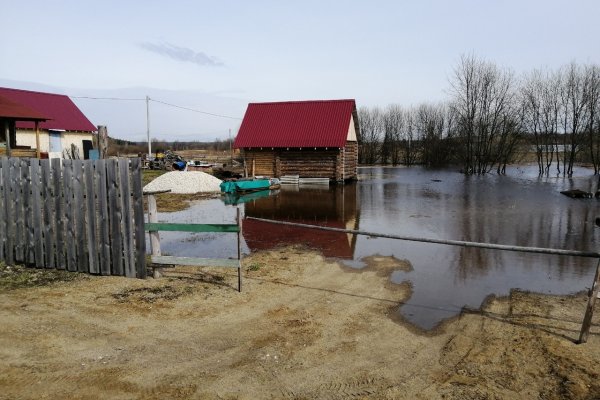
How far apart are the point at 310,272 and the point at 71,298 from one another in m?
4.54

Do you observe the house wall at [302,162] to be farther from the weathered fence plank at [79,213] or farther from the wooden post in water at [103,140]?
the weathered fence plank at [79,213]

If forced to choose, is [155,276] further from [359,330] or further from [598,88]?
[598,88]

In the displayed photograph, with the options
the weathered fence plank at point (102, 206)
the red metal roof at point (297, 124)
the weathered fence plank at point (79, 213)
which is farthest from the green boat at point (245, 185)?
the weathered fence plank at point (102, 206)

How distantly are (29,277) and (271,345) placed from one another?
5404 mm

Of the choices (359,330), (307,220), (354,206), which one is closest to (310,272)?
(359,330)

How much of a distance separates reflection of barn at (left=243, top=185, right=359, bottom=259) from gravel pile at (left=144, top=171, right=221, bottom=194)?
4.70 meters

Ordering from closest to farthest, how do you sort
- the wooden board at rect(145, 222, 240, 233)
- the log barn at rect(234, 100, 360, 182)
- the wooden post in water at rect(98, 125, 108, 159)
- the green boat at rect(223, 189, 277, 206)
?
the wooden board at rect(145, 222, 240, 233) → the wooden post in water at rect(98, 125, 108, 159) → the green boat at rect(223, 189, 277, 206) → the log barn at rect(234, 100, 360, 182)

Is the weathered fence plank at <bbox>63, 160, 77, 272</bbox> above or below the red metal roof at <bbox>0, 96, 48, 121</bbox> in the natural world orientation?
below

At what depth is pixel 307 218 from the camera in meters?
17.3

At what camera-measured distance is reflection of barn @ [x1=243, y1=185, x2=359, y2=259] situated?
12.1 meters

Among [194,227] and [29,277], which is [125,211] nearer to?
[194,227]

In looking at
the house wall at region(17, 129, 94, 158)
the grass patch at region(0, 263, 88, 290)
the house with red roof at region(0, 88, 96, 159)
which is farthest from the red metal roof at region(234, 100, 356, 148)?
the grass patch at region(0, 263, 88, 290)

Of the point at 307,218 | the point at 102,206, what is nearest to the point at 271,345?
the point at 102,206

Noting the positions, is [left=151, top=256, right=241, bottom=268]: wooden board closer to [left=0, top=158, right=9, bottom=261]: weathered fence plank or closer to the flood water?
the flood water
